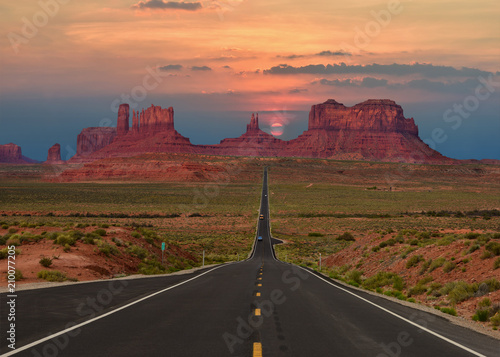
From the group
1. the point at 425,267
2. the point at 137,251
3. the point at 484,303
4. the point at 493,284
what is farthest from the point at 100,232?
the point at 484,303

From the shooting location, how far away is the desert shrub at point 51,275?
1964 cm

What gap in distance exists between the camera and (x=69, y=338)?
9.18m

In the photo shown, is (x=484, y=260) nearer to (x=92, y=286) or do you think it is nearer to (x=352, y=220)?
(x=92, y=286)

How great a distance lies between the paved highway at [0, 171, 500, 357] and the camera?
8703 mm

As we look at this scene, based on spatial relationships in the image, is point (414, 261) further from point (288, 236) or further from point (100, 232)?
point (288, 236)

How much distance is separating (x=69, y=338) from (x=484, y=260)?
1598cm

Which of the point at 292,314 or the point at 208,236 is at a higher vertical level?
the point at 292,314

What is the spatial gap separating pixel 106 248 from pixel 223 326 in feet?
55.9

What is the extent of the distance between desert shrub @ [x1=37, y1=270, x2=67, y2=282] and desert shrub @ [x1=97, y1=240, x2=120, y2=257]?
5.78m

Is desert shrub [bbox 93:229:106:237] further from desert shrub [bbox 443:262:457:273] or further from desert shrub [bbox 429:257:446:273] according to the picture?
desert shrub [bbox 443:262:457:273]

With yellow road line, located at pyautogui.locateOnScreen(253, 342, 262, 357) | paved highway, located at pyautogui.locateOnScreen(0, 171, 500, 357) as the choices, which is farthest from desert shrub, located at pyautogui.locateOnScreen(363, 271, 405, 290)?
yellow road line, located at pyautogui.locateOnScreen(253, 342, 262, 357)

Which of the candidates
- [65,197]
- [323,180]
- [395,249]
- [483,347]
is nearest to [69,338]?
[483,347]

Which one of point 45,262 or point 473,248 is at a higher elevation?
point 473,248

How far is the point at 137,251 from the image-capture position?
29.3 metres
